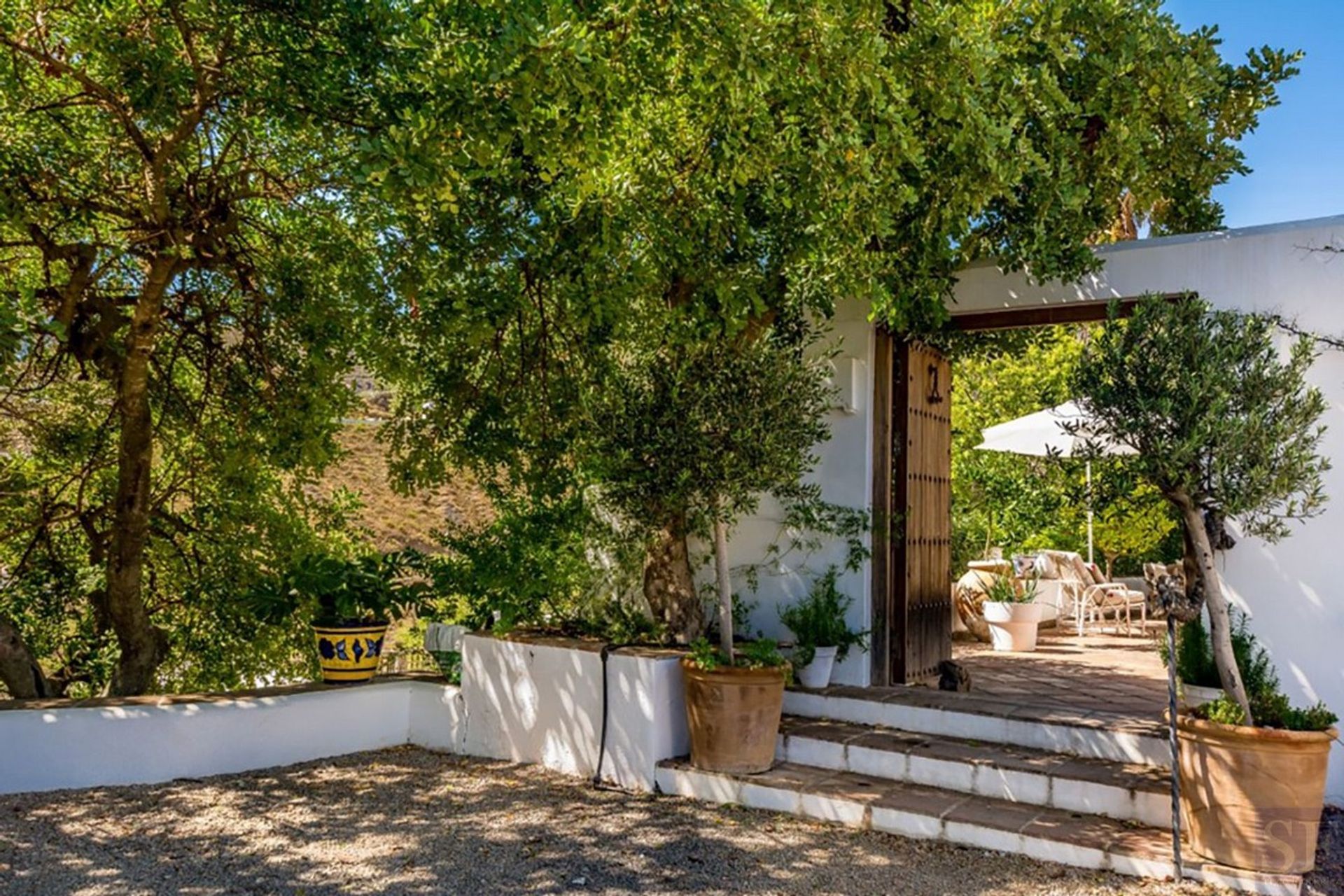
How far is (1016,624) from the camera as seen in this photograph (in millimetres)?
9422

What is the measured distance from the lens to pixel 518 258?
5879 millimetres

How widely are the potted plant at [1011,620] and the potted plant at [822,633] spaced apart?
346 centimetres

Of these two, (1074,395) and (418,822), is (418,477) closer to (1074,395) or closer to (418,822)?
(418,822)

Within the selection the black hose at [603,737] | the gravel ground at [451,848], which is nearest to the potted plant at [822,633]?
the black hose at [603,737]

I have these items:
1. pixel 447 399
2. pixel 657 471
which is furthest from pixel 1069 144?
pixel 447 399

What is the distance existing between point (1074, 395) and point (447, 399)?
436cm

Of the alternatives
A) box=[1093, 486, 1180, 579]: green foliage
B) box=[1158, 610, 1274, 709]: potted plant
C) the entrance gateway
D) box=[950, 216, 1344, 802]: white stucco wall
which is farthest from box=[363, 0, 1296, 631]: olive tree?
box=[1093, 486, 1180, 579]: green foliage

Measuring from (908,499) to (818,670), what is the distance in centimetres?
135

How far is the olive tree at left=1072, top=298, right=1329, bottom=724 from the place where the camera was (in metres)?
4.32

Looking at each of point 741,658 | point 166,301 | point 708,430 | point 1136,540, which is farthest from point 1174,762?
point 1136,540

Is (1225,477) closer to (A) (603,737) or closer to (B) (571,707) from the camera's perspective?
(A) (603,737)

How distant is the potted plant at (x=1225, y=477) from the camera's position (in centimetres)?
413

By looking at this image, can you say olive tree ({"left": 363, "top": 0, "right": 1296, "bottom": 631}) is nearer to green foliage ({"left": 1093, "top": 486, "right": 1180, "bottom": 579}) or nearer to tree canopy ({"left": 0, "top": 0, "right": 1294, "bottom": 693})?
tree canopy ({"left": 0, "top": 0, "right": 1294, "bottom": 693})

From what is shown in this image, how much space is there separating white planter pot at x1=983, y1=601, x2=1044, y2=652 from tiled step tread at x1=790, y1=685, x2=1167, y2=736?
302cm
